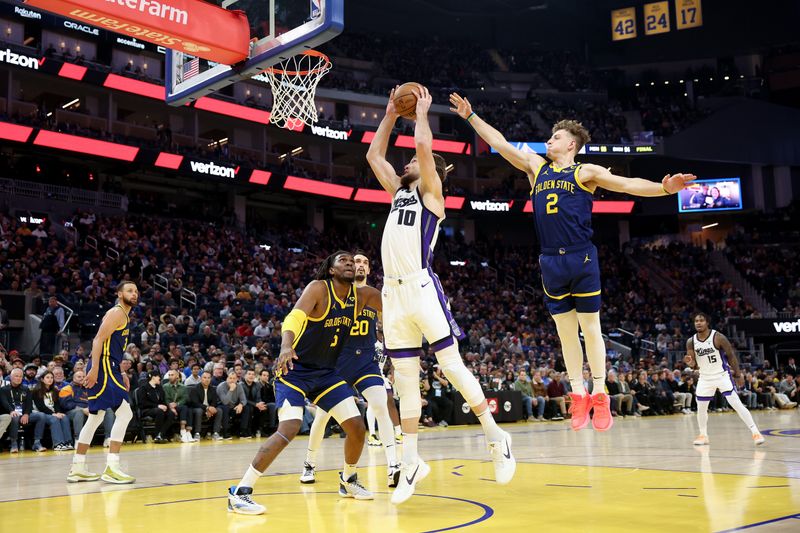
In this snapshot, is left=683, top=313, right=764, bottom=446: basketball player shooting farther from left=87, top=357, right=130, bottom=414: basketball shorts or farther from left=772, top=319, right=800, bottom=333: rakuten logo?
left=772, top=319, right=800, bottom=333: rakuten logo

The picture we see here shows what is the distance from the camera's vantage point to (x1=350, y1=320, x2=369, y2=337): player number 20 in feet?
24.8

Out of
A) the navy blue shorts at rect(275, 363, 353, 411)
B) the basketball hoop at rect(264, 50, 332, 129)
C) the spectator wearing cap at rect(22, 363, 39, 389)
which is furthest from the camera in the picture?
A: the spectator wearing cap at rect(22, 363, 39, 389)

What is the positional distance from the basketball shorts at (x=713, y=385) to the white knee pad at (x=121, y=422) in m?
9.08

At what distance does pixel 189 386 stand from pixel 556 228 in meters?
10.8

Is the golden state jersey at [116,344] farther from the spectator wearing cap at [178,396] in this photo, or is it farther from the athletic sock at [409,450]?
the spectator wearing cap at [178,396]

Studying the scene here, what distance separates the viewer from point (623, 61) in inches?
1816

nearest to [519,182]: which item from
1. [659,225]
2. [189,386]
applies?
[659,225]

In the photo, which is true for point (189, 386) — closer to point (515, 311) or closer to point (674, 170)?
point (515, 311)

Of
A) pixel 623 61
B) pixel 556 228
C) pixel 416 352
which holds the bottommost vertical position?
pixel 416 352

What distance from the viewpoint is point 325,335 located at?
21.6 ft

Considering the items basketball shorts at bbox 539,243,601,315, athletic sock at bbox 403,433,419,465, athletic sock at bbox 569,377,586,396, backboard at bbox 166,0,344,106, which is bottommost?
athletic sock at bbox 403,433,419,465

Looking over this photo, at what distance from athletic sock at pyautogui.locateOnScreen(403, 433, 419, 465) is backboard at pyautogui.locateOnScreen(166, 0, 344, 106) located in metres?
4.70

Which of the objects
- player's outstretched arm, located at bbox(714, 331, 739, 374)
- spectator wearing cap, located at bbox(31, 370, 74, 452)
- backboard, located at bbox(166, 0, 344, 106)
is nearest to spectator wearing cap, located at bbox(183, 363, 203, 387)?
spectator wearing cap, located at bbox(31, 370, 74, 452)

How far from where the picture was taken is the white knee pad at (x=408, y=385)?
6.24 m
